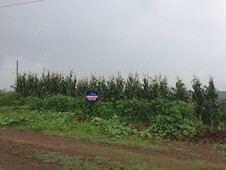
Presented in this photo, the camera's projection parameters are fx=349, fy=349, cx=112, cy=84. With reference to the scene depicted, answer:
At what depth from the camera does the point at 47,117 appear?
16438 mm

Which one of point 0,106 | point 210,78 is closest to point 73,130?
point 210,78

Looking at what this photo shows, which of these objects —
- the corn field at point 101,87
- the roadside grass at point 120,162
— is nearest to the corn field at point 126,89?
the corn field at point 101,87

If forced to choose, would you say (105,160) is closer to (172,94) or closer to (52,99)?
(172,94)

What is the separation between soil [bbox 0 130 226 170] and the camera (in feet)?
26.2

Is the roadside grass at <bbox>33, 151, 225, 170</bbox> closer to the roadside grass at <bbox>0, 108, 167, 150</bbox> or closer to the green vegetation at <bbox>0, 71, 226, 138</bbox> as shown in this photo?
the roadside grass at <bbox>0, 108, 167, 150</bbox>

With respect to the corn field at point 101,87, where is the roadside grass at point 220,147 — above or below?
below

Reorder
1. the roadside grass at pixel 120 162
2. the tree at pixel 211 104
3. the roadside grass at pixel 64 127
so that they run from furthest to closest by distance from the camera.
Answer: the tree at pixel 211 104
the roadside grass at pixel 64 127
the roadside grass at pixel 120 162

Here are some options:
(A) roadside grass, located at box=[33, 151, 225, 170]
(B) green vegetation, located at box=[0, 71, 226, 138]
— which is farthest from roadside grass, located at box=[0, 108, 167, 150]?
(A) roadside grass, located at box=[33, 151, 225, 170]

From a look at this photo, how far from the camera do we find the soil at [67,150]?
7.99 m

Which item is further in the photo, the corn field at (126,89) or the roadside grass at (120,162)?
the corn field at (126,89)

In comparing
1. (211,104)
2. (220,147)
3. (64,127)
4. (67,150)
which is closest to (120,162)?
(67,150)

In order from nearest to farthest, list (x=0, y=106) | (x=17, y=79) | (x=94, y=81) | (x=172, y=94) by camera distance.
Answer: (x=172, y=94)
(x=94, y=81)
(x=0, y=106)
(x=17, y=79)

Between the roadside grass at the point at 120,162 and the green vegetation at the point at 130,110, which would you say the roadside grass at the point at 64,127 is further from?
the roadside grass at the point at 120,162

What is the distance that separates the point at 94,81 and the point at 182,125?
24.0 feet
